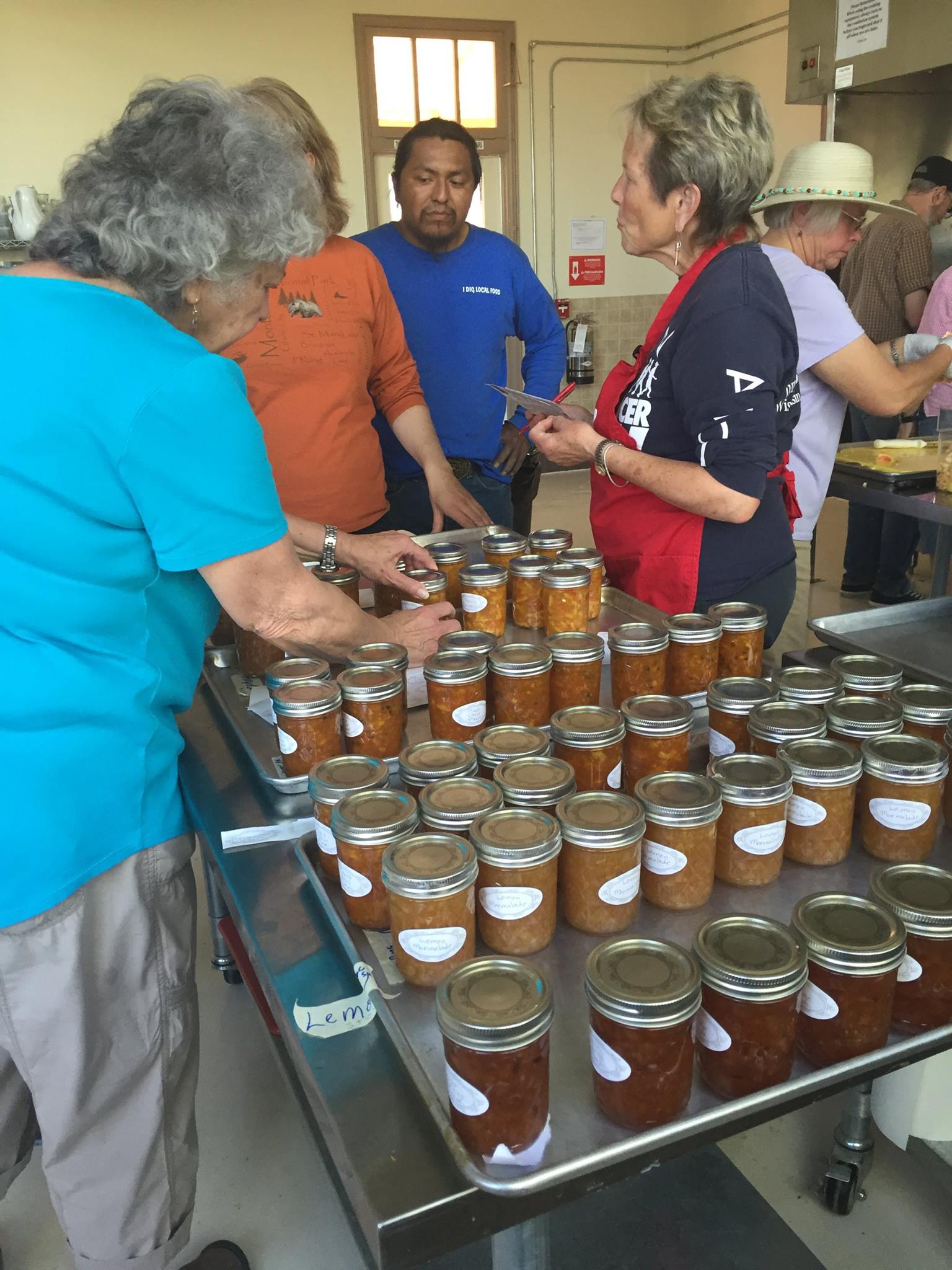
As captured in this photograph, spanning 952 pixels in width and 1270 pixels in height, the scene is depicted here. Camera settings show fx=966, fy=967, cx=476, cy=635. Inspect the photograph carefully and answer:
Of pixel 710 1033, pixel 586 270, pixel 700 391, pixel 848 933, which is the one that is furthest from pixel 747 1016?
pixel 586 270

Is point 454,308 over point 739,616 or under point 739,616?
over

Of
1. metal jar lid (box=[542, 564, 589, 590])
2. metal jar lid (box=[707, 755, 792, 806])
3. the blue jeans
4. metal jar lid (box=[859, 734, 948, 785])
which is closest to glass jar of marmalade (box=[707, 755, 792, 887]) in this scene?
metal jar lid (box=[707, 755, 792, 806])

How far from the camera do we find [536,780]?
1.12 meters

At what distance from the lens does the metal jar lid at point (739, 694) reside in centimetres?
130

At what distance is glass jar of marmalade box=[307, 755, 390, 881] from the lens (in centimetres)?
112

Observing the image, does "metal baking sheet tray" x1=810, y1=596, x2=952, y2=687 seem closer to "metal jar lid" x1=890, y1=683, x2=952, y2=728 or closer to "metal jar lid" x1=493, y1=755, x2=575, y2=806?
"metal jar lid" x1=890, y1=683, x2=952, y2=728

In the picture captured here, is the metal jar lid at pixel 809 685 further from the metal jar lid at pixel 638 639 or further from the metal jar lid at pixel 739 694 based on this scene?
the metal jar lid at pixel 638 639

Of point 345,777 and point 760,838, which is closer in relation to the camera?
point 760,838

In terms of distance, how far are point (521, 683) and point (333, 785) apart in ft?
1.30

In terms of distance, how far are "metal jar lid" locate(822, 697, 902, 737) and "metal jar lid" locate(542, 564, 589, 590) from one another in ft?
1.84

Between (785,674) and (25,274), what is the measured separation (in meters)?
1.11

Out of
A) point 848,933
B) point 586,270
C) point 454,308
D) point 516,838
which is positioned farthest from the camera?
point 586,270

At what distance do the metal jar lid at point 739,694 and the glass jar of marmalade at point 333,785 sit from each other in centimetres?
47

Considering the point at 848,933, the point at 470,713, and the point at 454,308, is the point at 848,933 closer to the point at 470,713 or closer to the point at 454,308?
the point at 470,713
